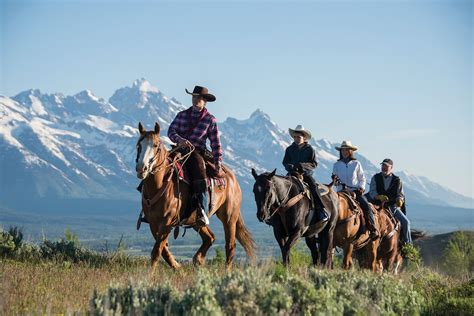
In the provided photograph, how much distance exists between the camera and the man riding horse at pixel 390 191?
1898 centimetres

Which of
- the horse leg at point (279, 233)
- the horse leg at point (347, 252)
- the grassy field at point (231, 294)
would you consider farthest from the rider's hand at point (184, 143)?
the horse leg at point (347, 252)

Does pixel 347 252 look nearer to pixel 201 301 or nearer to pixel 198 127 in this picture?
pixel 198 127

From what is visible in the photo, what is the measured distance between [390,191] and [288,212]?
553cm

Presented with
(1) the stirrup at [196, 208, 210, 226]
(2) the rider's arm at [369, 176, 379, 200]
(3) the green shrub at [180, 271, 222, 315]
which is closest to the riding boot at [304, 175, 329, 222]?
(1) the stirrup at [196, 208, 210, 226]

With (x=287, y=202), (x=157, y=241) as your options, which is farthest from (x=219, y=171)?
(x=157, y=241)

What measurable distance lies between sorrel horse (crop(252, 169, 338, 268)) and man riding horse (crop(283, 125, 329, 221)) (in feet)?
0.80

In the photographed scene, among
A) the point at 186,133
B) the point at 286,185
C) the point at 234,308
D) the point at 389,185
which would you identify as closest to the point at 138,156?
the point at 186,133

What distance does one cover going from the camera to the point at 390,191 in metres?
19.1

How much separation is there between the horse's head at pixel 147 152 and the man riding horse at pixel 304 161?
371 centimetres

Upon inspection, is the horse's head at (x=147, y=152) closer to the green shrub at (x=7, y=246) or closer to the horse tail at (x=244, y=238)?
the horse tail at (x=244, y=238)

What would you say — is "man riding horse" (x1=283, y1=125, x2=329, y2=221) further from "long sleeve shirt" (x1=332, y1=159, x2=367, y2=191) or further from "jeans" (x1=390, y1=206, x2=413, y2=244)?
"jeans" (x1=390, y1=206, x2=413, y2=244)

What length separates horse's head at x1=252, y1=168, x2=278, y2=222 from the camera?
1368 cm

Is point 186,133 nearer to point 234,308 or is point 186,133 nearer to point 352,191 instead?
point 352,191

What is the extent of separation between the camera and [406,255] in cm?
1909
